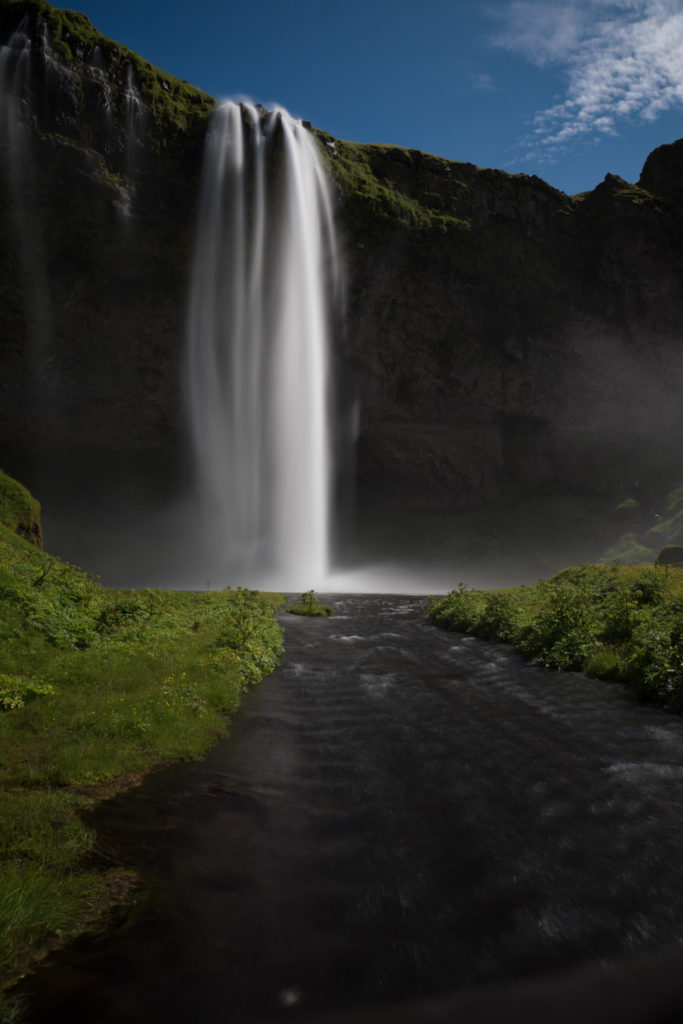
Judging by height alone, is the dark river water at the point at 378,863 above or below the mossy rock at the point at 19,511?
below

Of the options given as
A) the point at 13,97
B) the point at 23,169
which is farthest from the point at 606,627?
the point at 13,97

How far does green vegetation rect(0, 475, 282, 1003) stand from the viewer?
4895 mm

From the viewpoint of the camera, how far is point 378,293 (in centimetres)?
7000

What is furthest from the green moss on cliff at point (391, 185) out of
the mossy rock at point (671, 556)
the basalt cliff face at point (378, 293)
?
the mossy rock at point (671, 556)

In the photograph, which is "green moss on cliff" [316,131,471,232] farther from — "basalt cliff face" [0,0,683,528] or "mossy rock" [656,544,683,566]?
"mossy rock" [656,544,683,566]

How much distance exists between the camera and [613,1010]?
13.6ft

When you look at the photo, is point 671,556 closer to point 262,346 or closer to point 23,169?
point 262,346

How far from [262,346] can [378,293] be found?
17834 mm

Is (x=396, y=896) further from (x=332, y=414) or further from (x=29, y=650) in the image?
(x=332, y=414)

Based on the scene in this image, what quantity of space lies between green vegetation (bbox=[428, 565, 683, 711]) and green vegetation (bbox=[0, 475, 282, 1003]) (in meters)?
9.16

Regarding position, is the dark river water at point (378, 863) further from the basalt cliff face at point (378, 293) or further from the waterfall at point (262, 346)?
the basalt cliff face at point (378, 293)

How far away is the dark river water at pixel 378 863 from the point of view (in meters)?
4.29

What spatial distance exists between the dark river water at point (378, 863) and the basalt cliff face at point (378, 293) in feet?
203

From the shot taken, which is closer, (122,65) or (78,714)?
(78,714)
